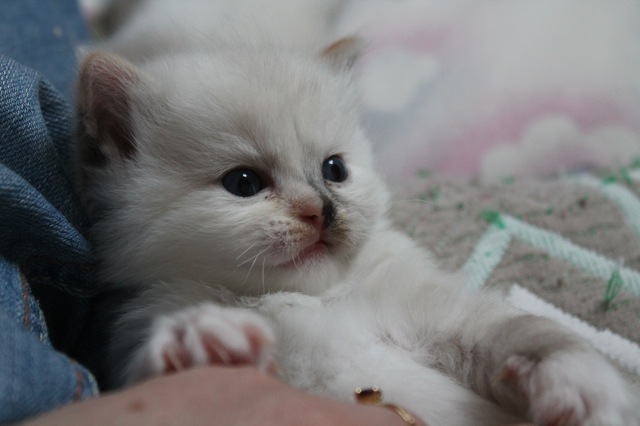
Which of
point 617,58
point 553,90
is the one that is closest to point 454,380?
point 553,90

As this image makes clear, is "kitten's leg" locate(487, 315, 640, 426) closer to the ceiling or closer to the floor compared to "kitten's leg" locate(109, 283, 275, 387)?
closer to the ceiling

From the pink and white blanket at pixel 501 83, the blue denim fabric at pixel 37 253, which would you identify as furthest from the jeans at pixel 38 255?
the pink and white blanket at pixel 501 83

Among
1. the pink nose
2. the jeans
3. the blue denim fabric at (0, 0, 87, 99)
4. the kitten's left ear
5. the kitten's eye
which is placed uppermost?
the kitten's left ear

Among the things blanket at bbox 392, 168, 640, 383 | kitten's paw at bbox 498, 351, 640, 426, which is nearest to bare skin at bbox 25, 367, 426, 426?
kitten's paw at bbox 498, 351, 640, 426

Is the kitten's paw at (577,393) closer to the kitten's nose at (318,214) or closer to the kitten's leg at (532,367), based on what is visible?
the kitten's leg at (532,367)

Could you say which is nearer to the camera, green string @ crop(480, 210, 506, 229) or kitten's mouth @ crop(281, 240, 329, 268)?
kitten's mouth @ crop(281, 240, 329, 268)

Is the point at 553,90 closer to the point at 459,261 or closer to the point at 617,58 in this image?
the point at 617,58

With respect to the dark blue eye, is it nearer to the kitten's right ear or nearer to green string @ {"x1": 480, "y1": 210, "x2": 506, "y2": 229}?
the kitten's right ear
